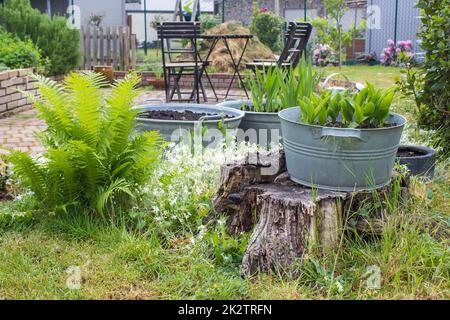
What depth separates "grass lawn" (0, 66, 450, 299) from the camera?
2.59 meters

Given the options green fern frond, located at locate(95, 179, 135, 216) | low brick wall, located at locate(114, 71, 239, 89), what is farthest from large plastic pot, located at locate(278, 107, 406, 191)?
low brick wall, located at locate(114, 71, 239, 89)

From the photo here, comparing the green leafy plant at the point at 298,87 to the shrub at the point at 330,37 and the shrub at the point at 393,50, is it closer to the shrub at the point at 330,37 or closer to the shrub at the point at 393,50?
the shrub at the point at 393,50

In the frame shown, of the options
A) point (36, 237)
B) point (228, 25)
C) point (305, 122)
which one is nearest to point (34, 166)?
point (36, 237)

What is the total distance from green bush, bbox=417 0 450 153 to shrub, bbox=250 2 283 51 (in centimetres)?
1049

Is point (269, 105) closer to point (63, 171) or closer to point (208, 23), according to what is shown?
point (63, 171)

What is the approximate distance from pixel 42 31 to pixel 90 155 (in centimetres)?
718

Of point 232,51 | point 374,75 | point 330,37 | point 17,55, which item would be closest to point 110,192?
point 17,55

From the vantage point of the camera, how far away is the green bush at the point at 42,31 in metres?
9.59

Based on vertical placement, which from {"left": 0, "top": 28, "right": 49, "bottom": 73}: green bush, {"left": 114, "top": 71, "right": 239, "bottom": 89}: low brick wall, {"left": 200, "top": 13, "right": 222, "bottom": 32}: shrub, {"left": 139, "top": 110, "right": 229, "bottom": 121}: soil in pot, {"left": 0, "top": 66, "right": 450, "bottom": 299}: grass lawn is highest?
{"left": 200, "top": 13, "right": 222, "bottom": 32}: shrub

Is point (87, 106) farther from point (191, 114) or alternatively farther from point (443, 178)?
point (443, 178)

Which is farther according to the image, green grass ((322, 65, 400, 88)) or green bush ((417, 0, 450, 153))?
green grass ((322, 65, 400, 88))

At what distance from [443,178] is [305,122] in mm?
1623

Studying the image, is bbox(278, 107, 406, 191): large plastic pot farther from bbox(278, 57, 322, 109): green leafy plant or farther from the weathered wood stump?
bbox(278, 57, 322, 109): green leafy plant

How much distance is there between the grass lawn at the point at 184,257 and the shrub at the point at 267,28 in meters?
11.9
